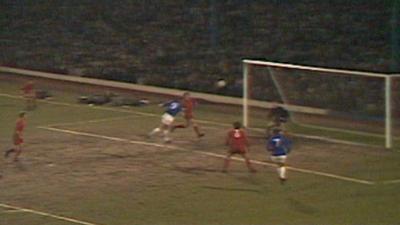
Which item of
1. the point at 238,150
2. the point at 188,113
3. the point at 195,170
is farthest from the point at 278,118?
the point at 238,150

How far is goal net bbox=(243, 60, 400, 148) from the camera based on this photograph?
30259 mm

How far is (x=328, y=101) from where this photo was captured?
32.3 metres

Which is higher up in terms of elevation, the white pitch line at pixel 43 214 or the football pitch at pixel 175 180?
the white pitch line at pixel 43 214

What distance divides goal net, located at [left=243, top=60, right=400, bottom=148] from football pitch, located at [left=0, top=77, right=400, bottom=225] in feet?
3.12

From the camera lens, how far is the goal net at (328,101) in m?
30.3

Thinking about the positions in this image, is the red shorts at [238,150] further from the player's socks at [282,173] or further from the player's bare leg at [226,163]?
the player's socks at [282,173]

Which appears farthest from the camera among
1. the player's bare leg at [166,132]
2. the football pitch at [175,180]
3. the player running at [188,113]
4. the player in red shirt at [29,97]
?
the player in red shirt at [29,97]

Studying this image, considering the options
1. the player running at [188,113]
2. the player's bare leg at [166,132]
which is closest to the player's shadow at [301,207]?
the player's bare leg at [166,132]

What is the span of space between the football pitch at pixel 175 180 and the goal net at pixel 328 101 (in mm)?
950

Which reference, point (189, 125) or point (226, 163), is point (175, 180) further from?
point (189, 125)

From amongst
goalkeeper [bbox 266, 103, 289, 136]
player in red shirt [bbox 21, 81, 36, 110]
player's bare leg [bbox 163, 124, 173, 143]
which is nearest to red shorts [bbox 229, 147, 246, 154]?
goalkeeper [bbox 266, 103, 289, 136]

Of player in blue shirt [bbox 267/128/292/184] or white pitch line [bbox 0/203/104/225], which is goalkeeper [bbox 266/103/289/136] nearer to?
player in blue shirt [bbox 267/128/292/184]

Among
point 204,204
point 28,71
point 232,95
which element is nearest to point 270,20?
point 232,95

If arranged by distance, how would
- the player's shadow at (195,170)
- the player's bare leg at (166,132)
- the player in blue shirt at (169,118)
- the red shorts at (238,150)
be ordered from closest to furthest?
the red shorts at (238,150)
the player's shadow at (195,170)
the player in blue shirt at (169,118)
the player's bare leg at (166,132)
